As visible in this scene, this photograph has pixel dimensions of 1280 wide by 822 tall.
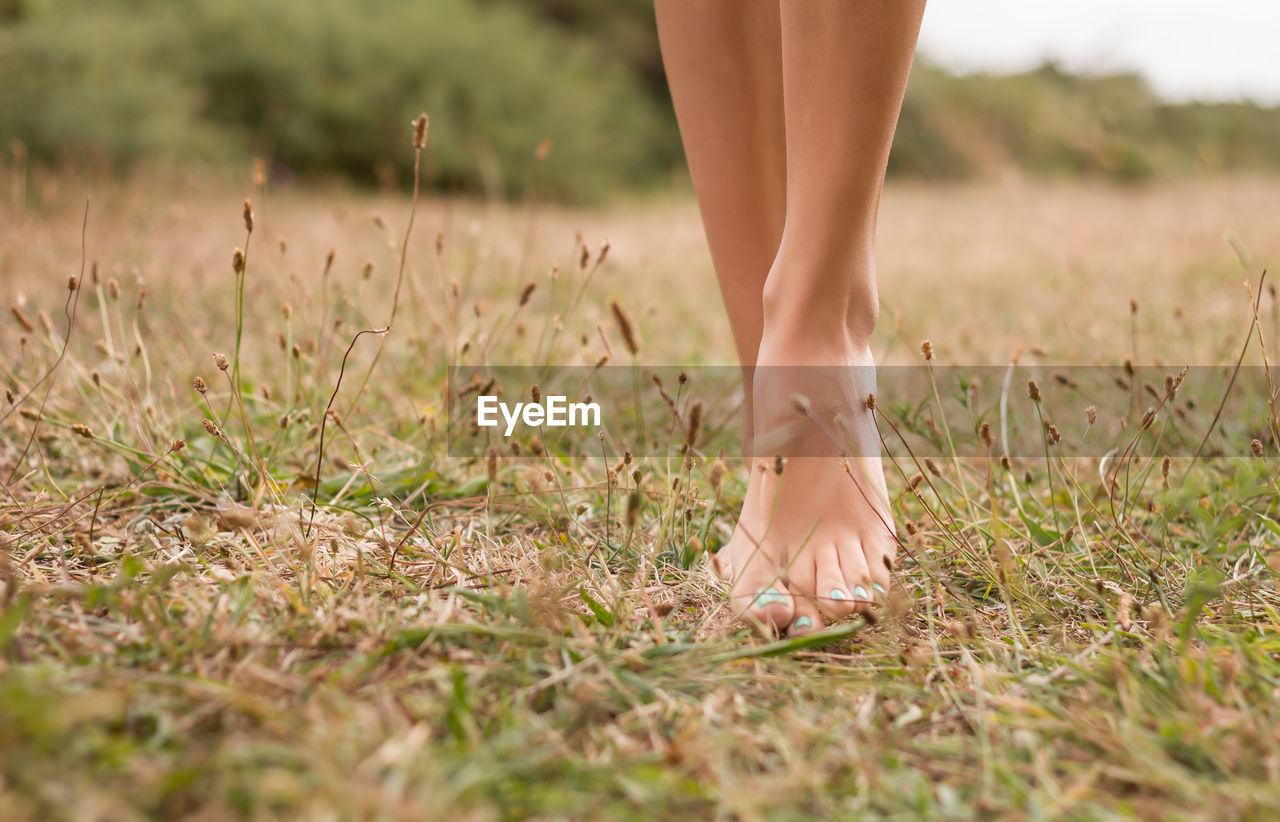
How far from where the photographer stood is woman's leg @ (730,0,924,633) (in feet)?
3.29

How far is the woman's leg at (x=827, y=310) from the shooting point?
1004 mm

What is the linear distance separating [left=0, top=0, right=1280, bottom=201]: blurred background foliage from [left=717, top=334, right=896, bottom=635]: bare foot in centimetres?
82

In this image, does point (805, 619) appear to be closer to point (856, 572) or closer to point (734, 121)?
point (856, 572)

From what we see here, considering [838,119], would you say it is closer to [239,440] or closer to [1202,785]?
[1202,785]

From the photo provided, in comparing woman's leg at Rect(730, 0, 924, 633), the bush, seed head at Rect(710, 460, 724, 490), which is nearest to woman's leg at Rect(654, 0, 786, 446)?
woman's leg at Rect(730, 0, 924, 633)

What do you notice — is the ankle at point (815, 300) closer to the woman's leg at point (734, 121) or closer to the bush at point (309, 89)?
the woman's leg at point (734, 121)

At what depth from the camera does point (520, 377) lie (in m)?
2.00

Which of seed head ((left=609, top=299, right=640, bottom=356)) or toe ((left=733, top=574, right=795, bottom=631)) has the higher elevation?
seed head ((left=609, top=299, right=640, bottom=356))

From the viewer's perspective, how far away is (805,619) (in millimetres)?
984

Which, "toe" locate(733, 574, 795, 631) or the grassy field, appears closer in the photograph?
the grassy field

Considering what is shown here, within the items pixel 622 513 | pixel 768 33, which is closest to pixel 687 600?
pixel 622 513

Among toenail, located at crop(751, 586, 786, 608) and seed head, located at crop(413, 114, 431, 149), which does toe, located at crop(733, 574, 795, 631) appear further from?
seed head, located at crop(413, 114, 431, 149)

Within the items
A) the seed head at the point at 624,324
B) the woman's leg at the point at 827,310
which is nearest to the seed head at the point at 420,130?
the seed head at the point at 624,324

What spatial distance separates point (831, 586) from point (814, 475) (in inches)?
6.5
